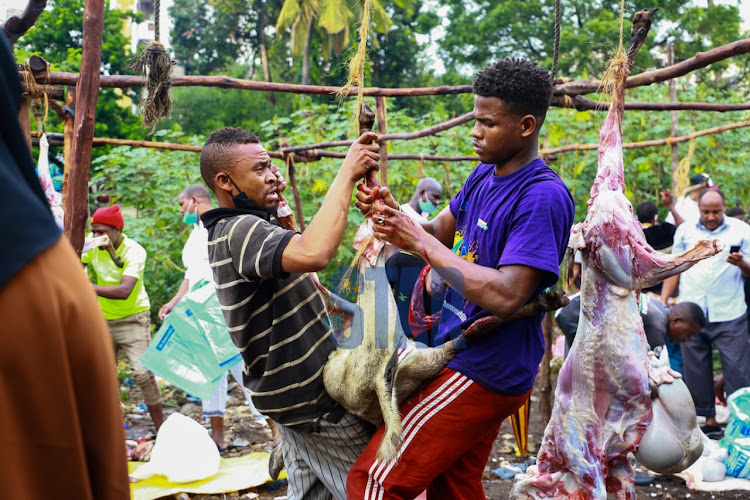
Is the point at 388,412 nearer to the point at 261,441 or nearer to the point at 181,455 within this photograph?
the point at 181,455

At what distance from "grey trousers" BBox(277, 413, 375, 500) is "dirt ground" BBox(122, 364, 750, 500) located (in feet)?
7.03

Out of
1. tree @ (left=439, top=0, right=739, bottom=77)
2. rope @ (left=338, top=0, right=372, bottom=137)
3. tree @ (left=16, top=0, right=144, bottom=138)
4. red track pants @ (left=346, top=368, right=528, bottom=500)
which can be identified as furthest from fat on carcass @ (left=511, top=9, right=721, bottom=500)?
tree @ (left=439, top=0, right=739, bottom=77)

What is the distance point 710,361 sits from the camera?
6.71 meters

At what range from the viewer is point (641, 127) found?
39.8ft

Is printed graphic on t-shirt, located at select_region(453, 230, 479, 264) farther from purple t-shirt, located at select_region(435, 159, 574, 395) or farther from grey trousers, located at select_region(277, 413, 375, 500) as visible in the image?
grey trousers, located at select_region(277, 413, 375, 500)

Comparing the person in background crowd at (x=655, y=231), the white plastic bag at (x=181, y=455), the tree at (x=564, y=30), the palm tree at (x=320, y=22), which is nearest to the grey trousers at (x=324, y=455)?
the white plastic bag at (x=181, y=455)

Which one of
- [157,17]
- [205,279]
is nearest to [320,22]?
[205,279]

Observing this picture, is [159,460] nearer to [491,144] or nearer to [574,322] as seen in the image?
[574,322]

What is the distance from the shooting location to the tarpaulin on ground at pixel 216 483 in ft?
16.5

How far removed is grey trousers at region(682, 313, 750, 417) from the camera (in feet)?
21.9

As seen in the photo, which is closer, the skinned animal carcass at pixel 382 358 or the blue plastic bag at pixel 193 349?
the skinned animal carcass at pixel 382 358

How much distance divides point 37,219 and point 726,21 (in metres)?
22.7

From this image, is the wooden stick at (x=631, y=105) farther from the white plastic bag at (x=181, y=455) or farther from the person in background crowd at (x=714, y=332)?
the white plastic bag at (x=181, y=455)

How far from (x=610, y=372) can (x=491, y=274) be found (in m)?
1.21
